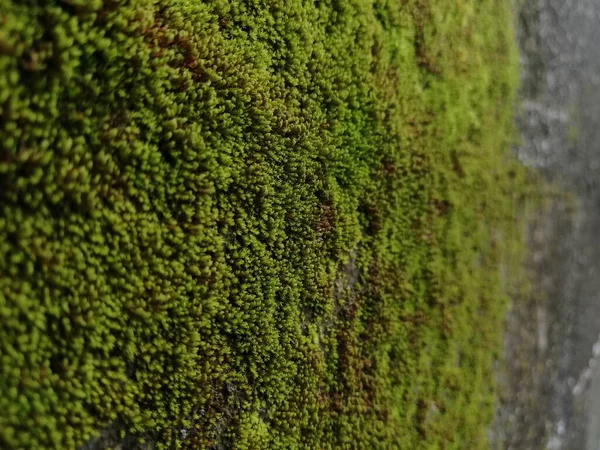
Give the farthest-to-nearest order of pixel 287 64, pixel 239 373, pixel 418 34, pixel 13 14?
1. pixel 418 34
2. pixel 287 64
3. pixel 239 373
4. pixel 13 14

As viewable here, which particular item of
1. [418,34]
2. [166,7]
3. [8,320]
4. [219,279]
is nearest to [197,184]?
[219,279]

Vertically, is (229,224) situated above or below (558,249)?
above

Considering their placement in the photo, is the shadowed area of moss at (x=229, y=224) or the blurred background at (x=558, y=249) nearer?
the shadowed area of moss at (x=229, y=224)

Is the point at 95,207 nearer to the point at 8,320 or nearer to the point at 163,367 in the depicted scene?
the point at 8,320

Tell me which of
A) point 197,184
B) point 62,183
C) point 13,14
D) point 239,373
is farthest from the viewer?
point 239,373

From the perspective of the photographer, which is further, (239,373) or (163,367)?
(239,373)

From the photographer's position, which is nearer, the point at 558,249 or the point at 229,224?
the point at 229,224

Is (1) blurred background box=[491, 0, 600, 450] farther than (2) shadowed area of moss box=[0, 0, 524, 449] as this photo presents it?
Yes

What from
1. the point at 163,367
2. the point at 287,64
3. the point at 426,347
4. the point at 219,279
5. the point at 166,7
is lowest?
the point at 426,347
